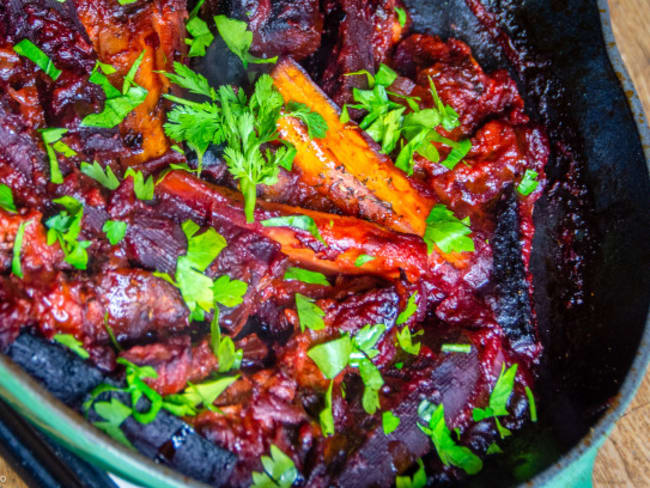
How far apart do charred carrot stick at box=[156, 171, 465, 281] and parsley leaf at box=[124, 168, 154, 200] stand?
0.04 m

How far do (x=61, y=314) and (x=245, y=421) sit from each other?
0.70 m

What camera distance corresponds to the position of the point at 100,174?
2.16 meters

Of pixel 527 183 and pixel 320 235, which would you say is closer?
pixel 320 235

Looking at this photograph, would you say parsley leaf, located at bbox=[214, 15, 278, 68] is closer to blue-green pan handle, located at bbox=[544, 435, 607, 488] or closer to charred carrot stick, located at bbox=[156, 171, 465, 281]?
charred carrot stick, located at bbox=[156, 171, 465, 281]

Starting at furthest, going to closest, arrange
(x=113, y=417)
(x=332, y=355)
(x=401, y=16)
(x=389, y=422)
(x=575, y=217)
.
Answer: (x=401, y=16), (x=575, y=217), (x=332, y=355), (x=389, y=422), (x=113, y=417)

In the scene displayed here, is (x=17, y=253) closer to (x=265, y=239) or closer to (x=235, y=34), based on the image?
(x=265, y=239)

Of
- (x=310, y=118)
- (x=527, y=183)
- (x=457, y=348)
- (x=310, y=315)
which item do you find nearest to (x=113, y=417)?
(x=310, y=315)

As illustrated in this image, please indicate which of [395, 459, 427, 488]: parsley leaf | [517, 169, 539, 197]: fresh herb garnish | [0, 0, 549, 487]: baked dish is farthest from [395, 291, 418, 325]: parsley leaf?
[517, 169, 539, 197]: fresh herb garnish

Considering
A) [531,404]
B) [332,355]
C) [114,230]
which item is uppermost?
[114,230]

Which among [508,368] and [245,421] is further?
[508,368]

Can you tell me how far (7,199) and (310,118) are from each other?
1.20m

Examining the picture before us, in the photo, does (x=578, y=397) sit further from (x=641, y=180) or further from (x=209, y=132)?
(x=209, y=132)

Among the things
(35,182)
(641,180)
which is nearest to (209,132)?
(35,182)

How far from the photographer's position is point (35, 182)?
2.04 m
